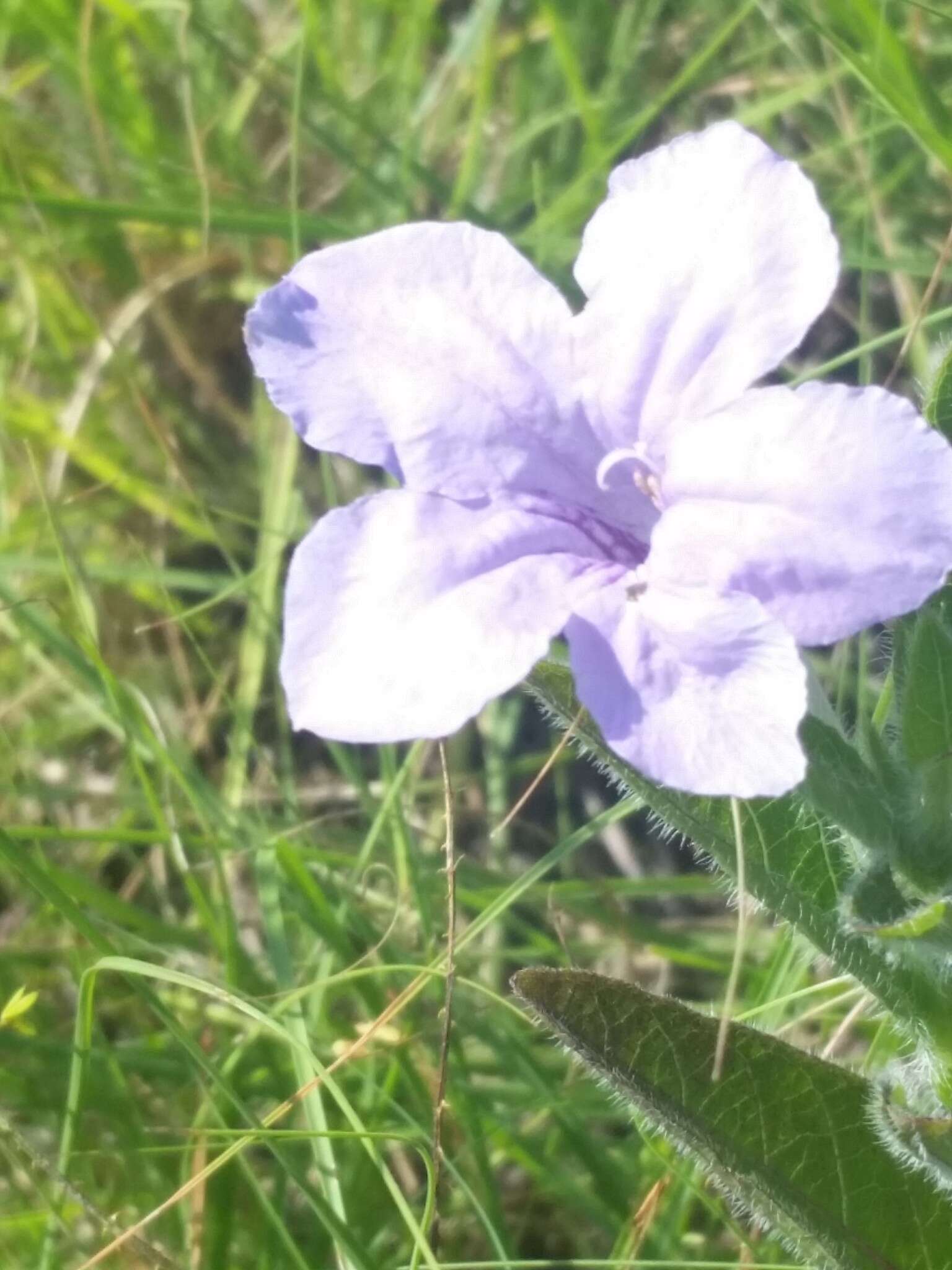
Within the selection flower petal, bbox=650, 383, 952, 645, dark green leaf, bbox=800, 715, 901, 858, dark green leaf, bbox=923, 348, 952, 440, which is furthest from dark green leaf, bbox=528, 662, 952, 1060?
dark green leaf, bbox=923, 348, 952, 440

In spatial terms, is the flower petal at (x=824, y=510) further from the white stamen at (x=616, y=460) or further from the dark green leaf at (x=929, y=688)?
the dark green leaf at (x=929, y=688)

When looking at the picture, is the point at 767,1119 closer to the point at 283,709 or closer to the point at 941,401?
the point at 941,401

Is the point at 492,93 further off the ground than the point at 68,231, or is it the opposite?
the point at 492,93

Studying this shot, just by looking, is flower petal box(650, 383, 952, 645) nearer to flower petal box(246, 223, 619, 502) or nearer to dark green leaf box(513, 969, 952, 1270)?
flower petal box(246, 223, 619, 502)

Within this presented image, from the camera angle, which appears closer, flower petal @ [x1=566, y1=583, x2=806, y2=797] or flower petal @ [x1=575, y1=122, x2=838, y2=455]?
flower petal @ [x1=566, y1=583, x2=806, y2=797]

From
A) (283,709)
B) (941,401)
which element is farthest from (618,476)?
(283,709)

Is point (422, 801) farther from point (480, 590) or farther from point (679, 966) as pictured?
point (480, 590)

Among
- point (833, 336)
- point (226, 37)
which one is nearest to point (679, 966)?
point (833, 336)
